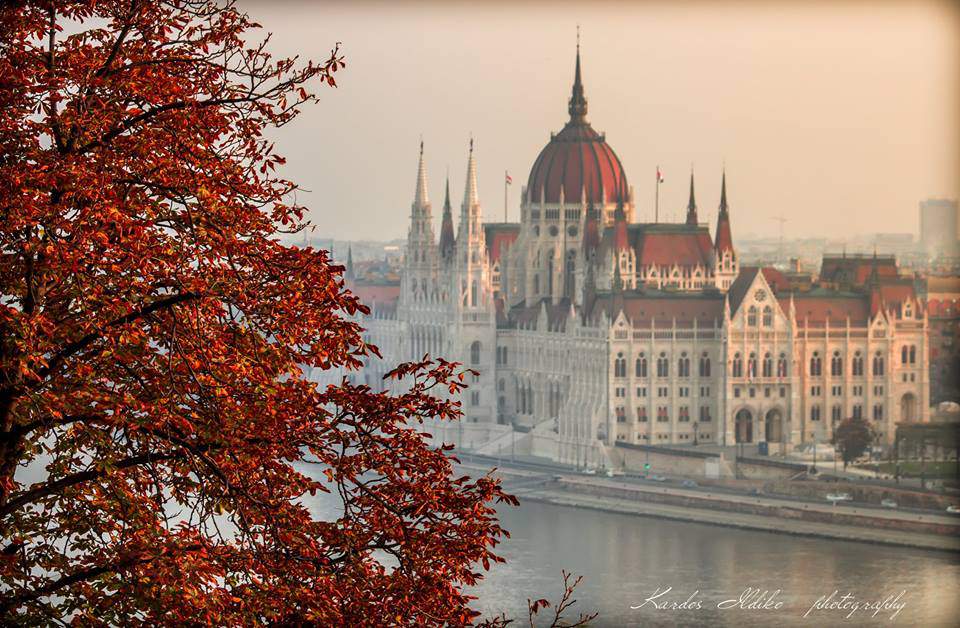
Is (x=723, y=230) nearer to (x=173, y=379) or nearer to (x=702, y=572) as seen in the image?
(x=702, y=572)

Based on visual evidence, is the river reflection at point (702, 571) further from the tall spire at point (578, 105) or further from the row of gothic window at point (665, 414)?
the tall spire at point (578, 105)

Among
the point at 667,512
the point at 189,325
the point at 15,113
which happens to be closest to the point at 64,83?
the point at 15,113

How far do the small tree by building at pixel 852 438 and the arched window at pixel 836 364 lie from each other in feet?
7.98

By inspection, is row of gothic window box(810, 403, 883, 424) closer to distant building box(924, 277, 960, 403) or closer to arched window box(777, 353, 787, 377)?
arched window box(777, 353, 787, 377)

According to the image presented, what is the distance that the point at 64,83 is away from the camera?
7.93 meters

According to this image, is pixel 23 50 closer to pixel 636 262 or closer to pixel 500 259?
pixel 636 262

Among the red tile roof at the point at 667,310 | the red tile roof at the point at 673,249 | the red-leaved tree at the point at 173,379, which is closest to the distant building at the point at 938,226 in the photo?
the red tile roof at the point at 673,249

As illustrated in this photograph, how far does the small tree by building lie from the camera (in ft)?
179

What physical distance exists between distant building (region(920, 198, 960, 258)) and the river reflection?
21.7 meters

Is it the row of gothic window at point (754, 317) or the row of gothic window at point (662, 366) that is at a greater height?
the row of gothic window at point (754, 317)

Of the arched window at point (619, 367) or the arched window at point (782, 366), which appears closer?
the arched window at point (619, 367)

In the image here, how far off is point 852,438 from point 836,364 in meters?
5.11

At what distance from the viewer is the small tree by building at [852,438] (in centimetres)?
5466

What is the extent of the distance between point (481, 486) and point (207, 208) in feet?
4.28
